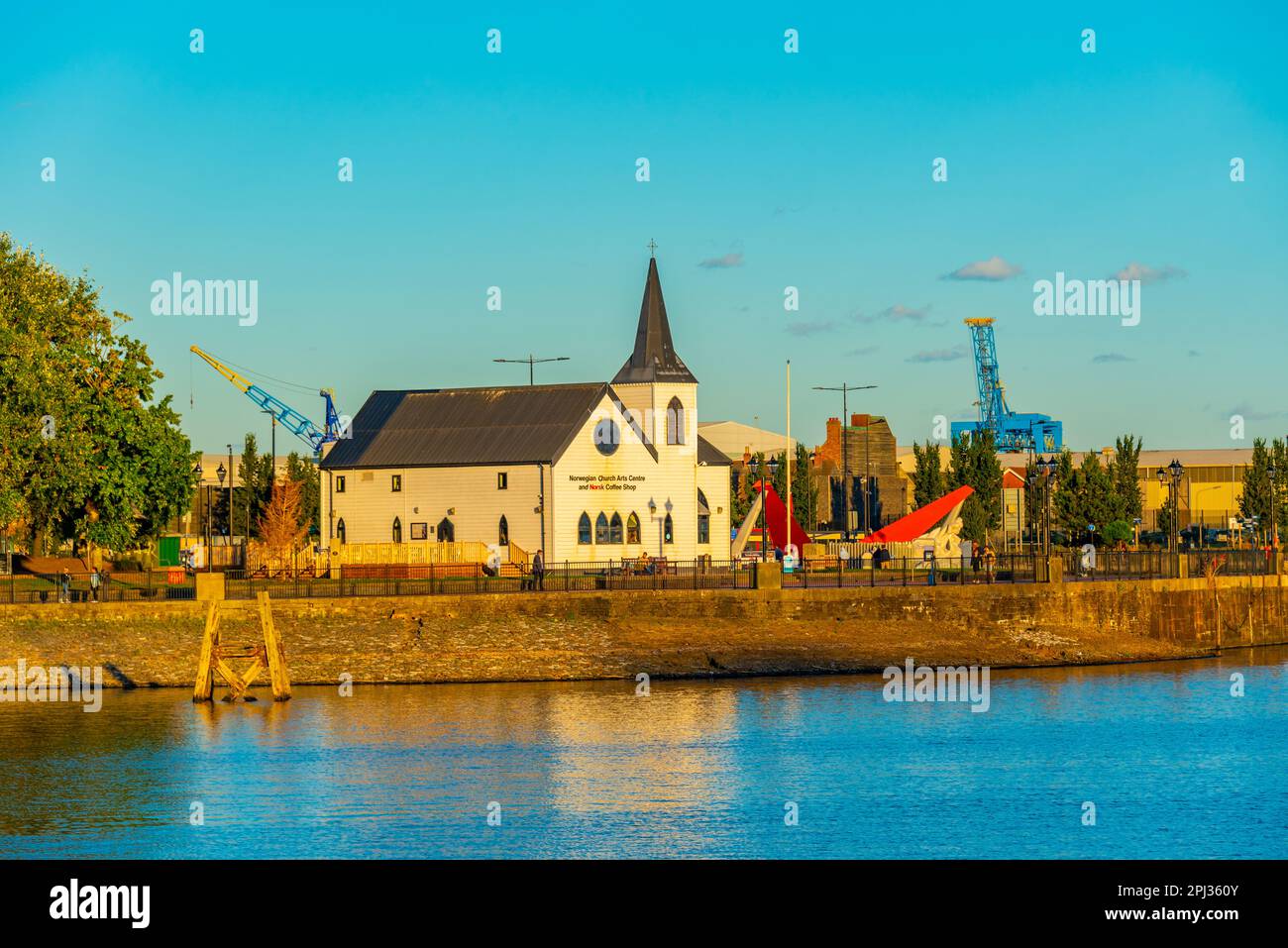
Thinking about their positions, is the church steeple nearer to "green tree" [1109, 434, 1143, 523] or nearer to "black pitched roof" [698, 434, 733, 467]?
"black pitched roof" [698, 434, 733, 467]

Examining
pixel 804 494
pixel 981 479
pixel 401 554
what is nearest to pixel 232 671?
pixel 401 554

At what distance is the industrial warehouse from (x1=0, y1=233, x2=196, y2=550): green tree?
10.5 m

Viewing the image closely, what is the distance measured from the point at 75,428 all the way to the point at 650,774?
33.3 m

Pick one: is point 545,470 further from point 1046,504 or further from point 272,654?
point 272,654

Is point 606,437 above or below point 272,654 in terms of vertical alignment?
above

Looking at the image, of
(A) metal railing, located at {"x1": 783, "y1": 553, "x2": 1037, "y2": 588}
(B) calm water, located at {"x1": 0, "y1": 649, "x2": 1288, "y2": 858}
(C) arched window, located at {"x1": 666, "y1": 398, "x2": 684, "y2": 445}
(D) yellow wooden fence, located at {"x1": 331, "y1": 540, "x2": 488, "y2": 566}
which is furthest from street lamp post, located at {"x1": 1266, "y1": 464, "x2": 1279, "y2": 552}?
(D) yellow wooden fence, located at {"x1": 331, "y1": 540, "x2": 488, "y2": 566}

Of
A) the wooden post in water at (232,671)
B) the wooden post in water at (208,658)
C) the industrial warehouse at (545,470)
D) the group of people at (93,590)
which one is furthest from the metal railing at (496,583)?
the industrial warehouse at (545,470)

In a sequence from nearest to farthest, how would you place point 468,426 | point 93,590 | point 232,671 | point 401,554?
point 232,671 → point 93,590 → point 401,554 → point 468,426

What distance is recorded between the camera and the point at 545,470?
260ft

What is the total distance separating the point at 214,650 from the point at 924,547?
43267mm

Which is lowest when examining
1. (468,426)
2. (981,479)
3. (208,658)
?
(208,658)

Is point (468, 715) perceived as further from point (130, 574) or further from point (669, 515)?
point (669, 515)
